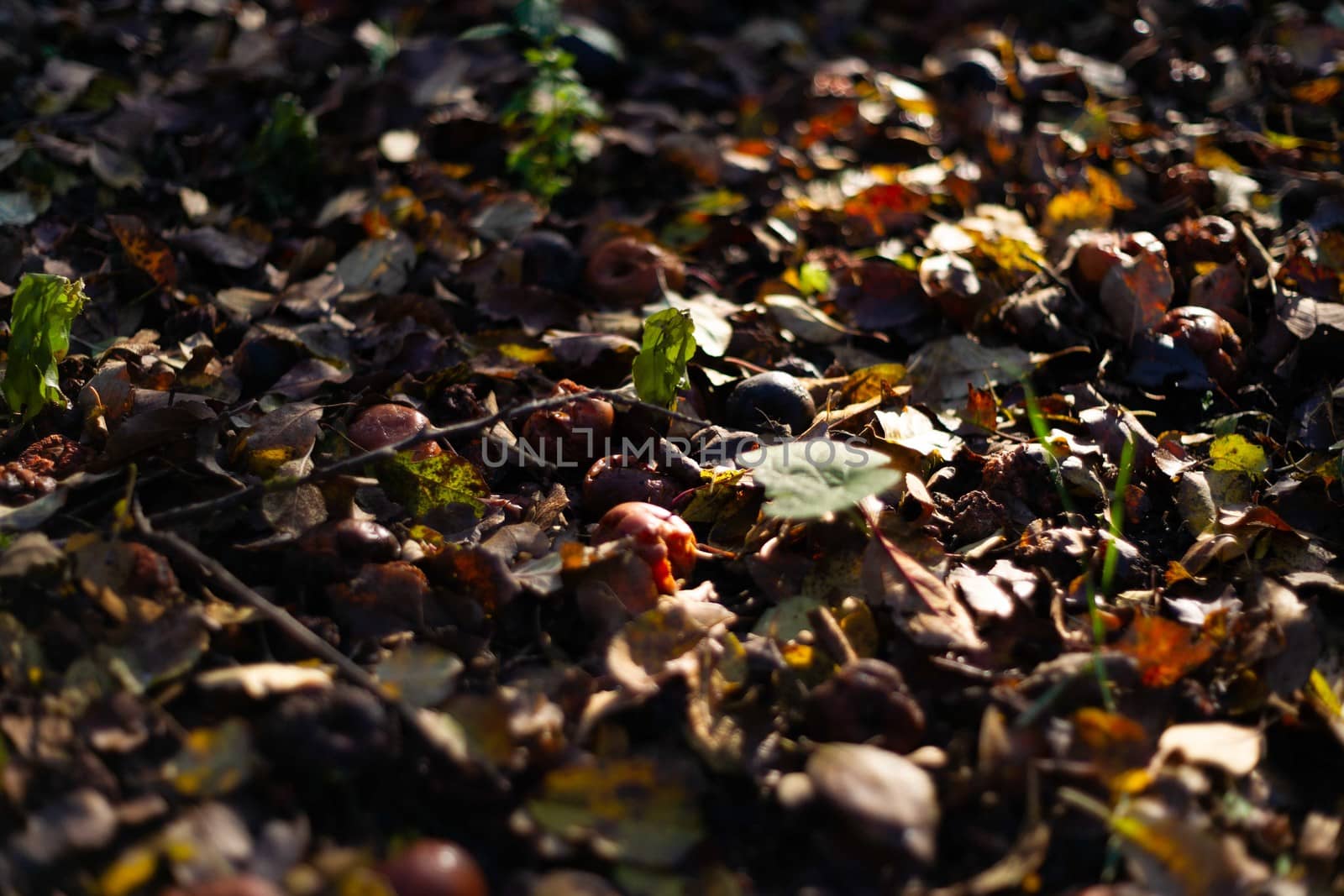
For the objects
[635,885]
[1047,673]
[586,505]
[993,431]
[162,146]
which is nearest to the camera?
[635,885]

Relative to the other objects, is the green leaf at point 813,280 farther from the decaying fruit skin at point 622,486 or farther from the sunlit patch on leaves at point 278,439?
the sunlit patch on leaves at point 278,439

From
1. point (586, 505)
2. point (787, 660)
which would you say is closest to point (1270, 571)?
point (787, 660)

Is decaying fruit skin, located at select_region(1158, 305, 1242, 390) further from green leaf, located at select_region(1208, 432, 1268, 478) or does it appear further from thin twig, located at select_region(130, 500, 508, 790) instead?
thin twig, located at select_region(130, 500, 508, 790)

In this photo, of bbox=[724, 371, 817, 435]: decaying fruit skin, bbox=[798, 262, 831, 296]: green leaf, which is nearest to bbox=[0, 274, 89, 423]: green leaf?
bbox=[724, 371, 817, 435]: decaying fruit skin

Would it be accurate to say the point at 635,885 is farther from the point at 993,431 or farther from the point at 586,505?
the point at 993,431

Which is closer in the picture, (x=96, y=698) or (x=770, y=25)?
(x=96, y=698)

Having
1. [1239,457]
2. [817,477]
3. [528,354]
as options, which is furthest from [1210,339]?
[528,354]

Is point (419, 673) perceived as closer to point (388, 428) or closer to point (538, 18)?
point (388, 428)
